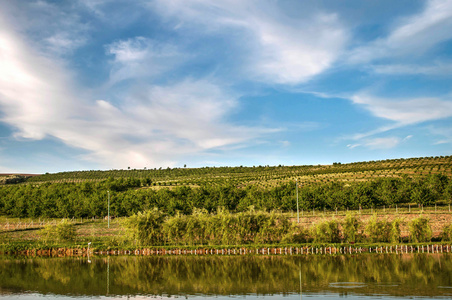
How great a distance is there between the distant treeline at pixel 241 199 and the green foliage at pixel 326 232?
27.9 meters

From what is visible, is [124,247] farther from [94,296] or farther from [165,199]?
[165,199]

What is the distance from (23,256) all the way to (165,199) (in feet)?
143

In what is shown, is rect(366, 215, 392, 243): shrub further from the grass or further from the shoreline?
the shoreline

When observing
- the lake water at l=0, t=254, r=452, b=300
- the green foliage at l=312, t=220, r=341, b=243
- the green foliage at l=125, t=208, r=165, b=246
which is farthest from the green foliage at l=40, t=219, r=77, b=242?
the green foliage at l=312, t=220, r=341, b=243

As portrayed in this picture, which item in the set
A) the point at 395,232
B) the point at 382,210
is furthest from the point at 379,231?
the point at 382,210

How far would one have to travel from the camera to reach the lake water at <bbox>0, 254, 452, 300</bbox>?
27.4 m

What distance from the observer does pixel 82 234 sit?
7100cm

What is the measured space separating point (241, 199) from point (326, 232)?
42138 millimetres

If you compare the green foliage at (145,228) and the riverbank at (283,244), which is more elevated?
the green foliage at (145,228)

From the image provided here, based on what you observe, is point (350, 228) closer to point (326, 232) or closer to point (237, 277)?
point (326, 232)

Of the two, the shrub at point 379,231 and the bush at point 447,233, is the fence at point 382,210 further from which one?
the shrub at point 379,231

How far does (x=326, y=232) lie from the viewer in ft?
168

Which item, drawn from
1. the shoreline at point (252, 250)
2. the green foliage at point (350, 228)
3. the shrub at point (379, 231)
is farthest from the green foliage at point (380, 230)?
the shoreline at point (252, 250)

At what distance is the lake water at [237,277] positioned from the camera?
2742cm
